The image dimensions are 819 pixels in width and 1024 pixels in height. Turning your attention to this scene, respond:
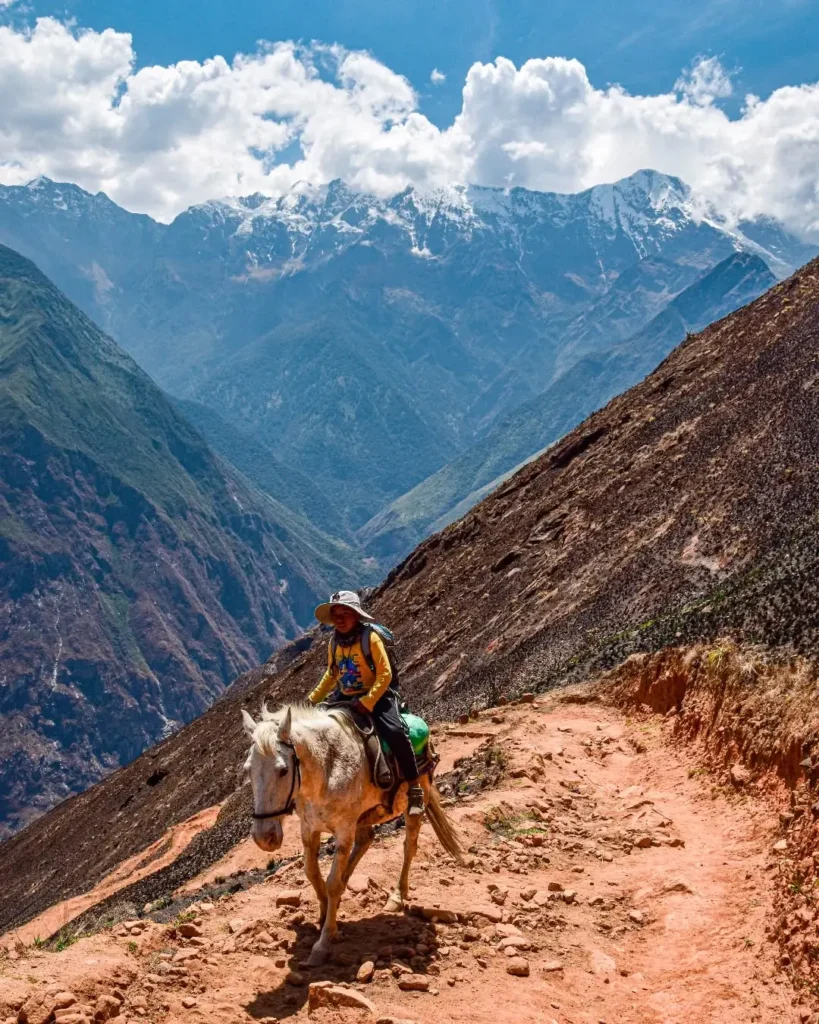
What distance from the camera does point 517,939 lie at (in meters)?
9.18

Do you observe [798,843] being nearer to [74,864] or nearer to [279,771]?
[279,771]

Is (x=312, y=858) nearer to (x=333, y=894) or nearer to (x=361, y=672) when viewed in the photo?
(x=333, y=894)

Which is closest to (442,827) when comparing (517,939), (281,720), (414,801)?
(414,801)

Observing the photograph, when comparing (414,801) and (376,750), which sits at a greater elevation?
(376,750)

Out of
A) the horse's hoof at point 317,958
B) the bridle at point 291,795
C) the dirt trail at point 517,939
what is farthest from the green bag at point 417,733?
the horse's hoof at point 317,958

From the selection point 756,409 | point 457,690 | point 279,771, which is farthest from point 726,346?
point 279,771

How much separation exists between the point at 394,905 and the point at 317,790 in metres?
2.11

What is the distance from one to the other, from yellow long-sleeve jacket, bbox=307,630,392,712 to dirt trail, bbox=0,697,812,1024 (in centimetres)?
232

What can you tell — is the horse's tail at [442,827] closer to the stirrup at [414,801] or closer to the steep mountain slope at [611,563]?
the stirrup at [414,801]

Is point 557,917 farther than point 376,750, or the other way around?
point 557,917

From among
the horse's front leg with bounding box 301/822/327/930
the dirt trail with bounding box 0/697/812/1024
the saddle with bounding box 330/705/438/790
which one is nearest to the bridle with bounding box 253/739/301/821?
the horse's front leg with bounding box 301/822/327/930

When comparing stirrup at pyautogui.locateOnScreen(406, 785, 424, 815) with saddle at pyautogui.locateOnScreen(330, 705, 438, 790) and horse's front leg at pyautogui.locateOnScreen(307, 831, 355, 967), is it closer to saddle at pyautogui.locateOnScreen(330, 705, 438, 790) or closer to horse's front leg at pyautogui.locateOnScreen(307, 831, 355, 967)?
saddle at pyautogui.locateOnScreen(330, 705, 438, 790)

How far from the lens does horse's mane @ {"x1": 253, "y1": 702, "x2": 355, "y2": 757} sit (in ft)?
27.4

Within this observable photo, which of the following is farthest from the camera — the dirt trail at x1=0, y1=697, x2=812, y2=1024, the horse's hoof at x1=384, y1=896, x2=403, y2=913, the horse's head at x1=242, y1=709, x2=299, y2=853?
the horse's hoof at x1=384, y1=896, x2=403, y2=913
